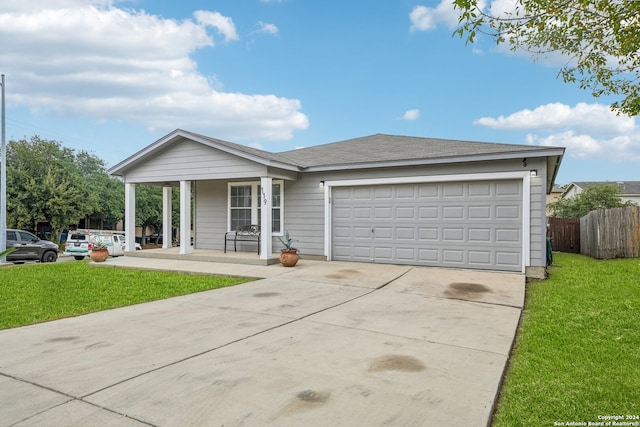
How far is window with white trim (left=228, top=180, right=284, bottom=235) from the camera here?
12.2 meters

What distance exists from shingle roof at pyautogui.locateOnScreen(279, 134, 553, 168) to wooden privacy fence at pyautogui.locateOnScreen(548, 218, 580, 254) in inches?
A: 293

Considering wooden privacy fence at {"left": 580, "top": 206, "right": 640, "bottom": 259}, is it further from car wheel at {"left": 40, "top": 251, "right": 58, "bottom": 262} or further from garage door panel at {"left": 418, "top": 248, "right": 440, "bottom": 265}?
car wheel at {"left": 40, "top": 251, "right": 58, "bottom": 262}

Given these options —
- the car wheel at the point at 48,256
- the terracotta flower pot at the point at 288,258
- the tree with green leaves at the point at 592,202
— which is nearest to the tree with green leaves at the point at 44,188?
the car wheel at the point at 48,256

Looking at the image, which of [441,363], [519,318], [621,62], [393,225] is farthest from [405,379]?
[393,225]

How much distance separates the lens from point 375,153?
11.8 metres

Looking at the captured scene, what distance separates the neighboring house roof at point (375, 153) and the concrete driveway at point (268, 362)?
3644mm

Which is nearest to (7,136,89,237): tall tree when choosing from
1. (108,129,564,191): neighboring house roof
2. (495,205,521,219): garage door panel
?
(108,129,564,191): neighboring house roof

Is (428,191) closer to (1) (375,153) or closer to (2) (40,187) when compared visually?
(1) (375,153)

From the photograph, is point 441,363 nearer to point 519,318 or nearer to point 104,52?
point 519,318

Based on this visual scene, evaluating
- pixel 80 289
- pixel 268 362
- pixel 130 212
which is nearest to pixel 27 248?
pixel 130 212

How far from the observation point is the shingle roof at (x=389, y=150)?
9742mm

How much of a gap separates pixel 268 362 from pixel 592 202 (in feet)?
121

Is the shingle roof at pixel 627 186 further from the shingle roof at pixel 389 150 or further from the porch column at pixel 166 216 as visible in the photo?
the porch column at pixel 166 216

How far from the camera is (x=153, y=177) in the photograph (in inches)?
499
